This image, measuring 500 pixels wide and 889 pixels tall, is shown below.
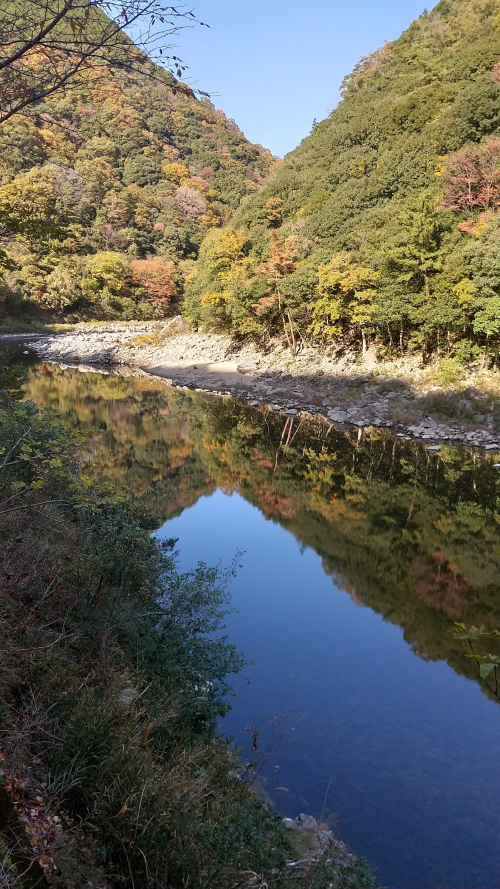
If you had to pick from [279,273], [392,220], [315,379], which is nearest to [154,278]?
[279,273]

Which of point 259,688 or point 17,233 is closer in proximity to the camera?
point 17,233

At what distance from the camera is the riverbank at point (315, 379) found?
15.4 m

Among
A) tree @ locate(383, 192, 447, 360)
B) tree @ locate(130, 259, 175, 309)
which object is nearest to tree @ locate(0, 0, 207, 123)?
tree @ locate(383, 192, 447, 360)

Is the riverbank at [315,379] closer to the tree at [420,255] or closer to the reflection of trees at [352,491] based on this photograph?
the reflection of trees at [352,491]

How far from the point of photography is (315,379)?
855 inches

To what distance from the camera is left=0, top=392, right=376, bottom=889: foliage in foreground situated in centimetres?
248

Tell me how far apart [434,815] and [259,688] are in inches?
79.7

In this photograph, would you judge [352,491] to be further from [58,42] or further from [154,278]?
[154,278]

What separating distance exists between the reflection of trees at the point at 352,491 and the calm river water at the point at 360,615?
0.04 meters

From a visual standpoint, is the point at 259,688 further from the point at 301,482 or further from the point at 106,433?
the point at 106,433

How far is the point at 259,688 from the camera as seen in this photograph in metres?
5.55

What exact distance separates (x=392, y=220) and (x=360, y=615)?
17.4 m

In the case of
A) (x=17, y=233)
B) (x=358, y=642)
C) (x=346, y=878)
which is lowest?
(x=358, y=642)

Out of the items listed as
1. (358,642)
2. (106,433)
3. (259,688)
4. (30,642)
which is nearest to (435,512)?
(358,642)
